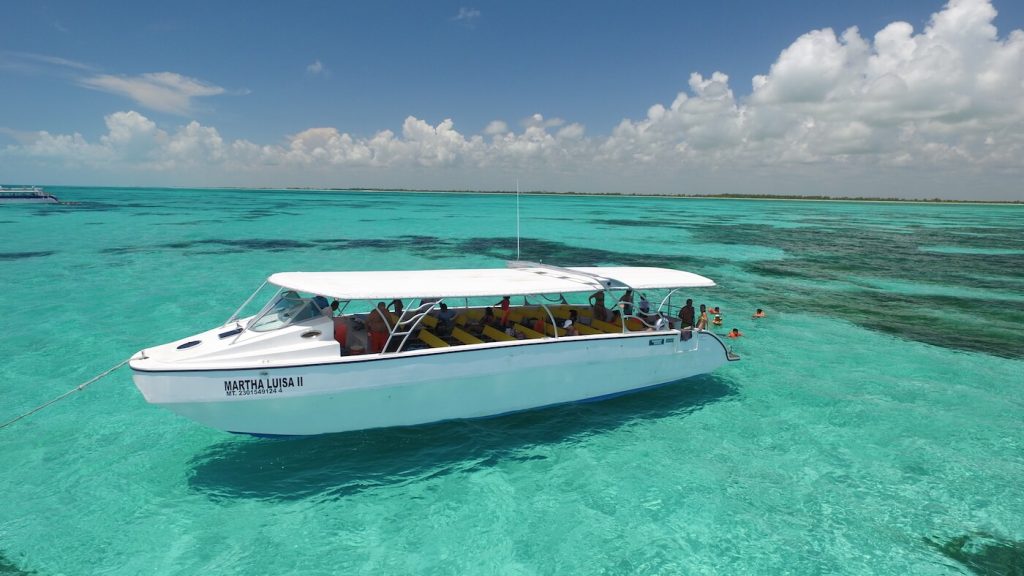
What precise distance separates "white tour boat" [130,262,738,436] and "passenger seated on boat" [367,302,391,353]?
1.0 inches

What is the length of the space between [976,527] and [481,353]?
755 centimetres

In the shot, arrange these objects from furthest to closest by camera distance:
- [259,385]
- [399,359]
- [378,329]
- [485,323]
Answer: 1. [485,323]
2. [378,329]
3. [399,359]
4. [259,385]

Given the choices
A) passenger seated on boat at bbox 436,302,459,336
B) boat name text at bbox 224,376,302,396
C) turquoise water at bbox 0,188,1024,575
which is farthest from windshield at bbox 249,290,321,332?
passenger seated on boat at bbox 436,302,459,336

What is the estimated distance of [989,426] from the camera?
1027cm

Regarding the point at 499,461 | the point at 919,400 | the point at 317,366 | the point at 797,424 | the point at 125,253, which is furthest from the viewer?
the point at 125,253

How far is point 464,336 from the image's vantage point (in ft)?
31.3

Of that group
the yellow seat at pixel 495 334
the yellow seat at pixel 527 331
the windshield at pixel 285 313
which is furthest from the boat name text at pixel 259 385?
the yellow seat at pixel 527 331

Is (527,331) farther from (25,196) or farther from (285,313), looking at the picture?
(25,196)

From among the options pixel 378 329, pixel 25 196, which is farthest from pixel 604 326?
pixel 25 196


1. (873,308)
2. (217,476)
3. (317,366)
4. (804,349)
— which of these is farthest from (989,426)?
(217,476)

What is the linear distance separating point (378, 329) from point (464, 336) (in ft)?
5.56

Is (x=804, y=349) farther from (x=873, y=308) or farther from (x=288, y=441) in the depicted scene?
(x=288, y=441)

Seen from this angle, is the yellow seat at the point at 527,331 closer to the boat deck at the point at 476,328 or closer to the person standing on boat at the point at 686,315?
the boat deck at the point at 476,328

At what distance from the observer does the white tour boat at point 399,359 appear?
7059 millimetres
